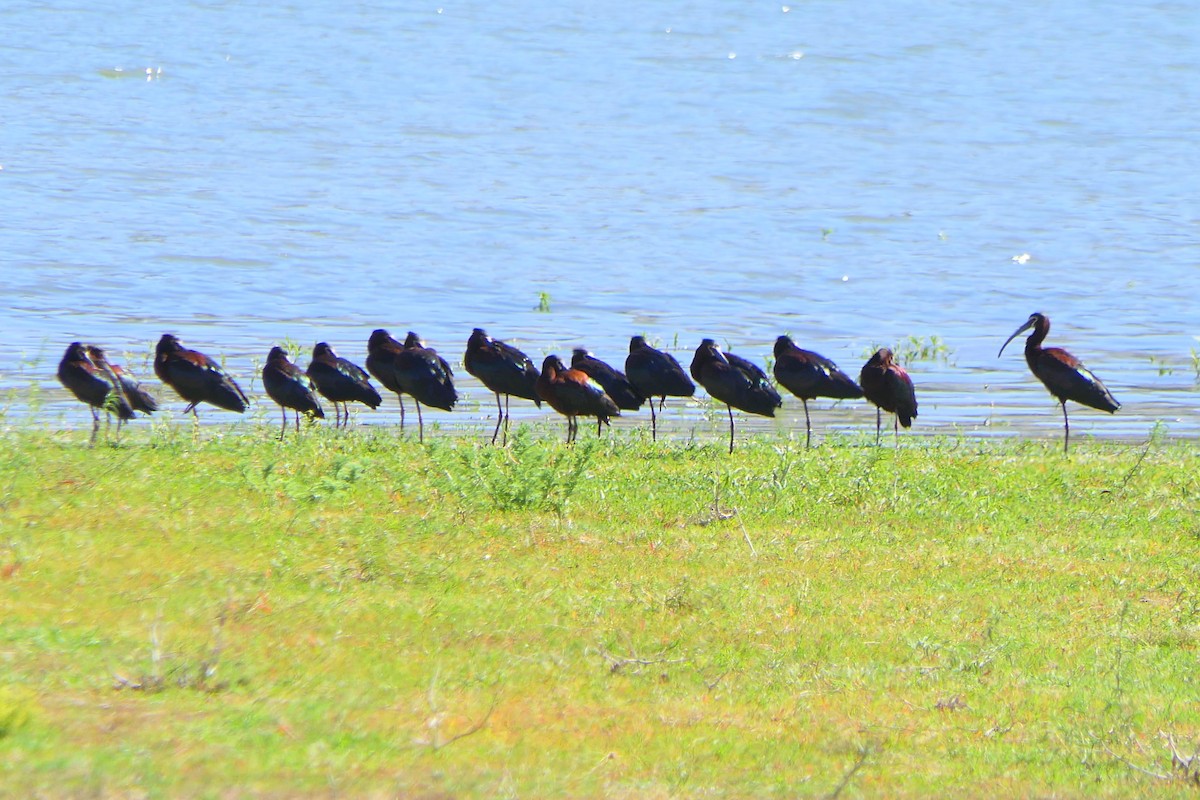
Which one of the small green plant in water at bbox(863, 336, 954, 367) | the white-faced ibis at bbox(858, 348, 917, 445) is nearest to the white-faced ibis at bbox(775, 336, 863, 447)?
the white-faced ibis at bbox(858, 348, 917, 445)

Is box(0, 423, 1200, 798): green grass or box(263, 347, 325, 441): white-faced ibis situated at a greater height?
box(263, 347, 325, 441): white-faced ibis

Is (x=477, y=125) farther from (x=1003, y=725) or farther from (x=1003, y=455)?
(x=1003, y=725)

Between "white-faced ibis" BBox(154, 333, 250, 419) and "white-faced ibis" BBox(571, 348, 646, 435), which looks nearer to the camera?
"white-faced ibis" BBox(154, 333, 250, 419)

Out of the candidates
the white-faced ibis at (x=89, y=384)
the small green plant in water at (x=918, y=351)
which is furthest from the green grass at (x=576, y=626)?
the small green plant in water at (x=918, y=351)

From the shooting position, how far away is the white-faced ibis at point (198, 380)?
1642 centimetres

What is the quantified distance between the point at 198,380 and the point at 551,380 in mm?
3104

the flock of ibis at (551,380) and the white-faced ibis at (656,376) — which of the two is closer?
the flock of ibis at (551,380)

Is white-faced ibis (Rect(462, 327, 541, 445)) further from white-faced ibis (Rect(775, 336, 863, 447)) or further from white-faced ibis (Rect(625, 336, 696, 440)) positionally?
white-faced ibis (Rect(775, 336, 863, 447))

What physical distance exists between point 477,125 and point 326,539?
4338 centimetres

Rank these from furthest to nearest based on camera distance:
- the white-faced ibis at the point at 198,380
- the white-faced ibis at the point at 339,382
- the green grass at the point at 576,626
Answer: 1. the white-faced ibis at the point at 339,382
2. the white-faced ibis at the point at 198,380
3. the green grass at the point at 576,626

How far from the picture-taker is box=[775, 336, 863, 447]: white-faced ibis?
17609 millimetres

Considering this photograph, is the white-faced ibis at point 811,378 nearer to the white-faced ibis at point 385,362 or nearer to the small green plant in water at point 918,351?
the white-faced ibis at point 385,362

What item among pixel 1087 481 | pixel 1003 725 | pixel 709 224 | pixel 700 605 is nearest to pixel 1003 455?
Answer: pixel 1087 481

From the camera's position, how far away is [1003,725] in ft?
26.6
